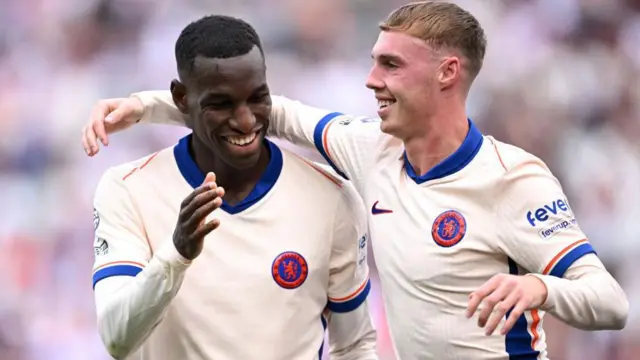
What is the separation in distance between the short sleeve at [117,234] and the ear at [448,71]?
34.3 inches

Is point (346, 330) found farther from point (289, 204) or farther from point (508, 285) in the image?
point (508, 285)

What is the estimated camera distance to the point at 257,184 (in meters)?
2.77

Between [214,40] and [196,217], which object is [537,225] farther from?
[214,40]

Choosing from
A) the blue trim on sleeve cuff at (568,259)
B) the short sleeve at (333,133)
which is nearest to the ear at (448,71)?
the short sleeve at (333,133)

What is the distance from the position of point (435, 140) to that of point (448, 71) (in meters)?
0.19

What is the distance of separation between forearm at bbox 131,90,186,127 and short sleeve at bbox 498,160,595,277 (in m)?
0.95

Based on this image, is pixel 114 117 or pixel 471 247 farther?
pixel 114 117

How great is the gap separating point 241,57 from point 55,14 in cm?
277

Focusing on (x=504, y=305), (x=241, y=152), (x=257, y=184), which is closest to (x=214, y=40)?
(x=241, y=152)

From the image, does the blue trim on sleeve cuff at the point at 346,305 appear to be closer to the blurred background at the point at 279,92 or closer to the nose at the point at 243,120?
the nose at the point at 243,120

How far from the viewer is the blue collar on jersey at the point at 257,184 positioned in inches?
A: 108

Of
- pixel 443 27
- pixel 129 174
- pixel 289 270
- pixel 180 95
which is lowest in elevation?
pixel 289 270

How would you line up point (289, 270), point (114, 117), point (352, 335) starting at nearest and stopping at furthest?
point (289, 270), point (114, 117), point (352, 335)

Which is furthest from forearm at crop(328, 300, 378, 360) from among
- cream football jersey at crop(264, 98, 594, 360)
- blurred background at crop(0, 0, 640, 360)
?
blurred background at crop(0, 0, 640, 360)
